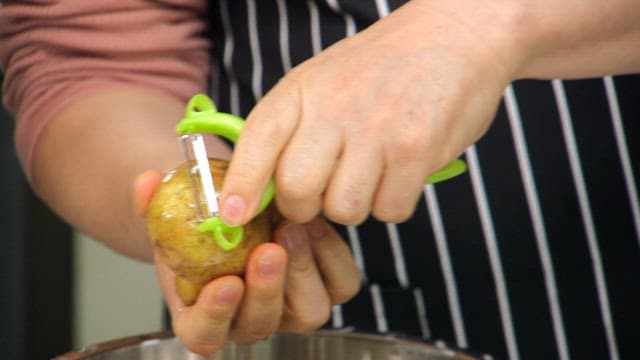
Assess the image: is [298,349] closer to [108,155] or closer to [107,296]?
[108,155]

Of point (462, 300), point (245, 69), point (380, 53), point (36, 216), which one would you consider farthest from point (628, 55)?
point (36, 216)

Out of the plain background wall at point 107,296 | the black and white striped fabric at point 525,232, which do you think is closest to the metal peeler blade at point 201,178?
the black and white striped fabric at point 525,232

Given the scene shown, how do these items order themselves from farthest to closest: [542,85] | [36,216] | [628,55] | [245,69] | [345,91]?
1. [36,216]
2. [245,69]
3. [542,85]
4. [628,55]
5. [345,91]

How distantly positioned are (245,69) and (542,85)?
284mm

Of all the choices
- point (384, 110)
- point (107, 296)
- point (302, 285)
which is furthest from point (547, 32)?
point (107, 296)

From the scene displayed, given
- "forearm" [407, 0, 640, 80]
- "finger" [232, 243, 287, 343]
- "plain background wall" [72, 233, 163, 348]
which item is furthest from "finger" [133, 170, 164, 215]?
"plain background wall" [72, 233, 163, 348]

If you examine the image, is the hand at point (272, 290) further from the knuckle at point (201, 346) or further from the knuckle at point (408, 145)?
the knuckle at point (408, 145)

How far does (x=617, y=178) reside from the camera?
1034 millimetres

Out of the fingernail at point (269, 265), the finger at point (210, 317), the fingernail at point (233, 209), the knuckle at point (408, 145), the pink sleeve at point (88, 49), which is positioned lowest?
the finger at point (210, 317)

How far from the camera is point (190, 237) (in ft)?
2.48

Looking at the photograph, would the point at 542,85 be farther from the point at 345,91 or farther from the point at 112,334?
the point at 112,334

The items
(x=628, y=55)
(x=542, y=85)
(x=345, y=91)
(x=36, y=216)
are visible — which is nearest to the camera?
(x=345, y=91)

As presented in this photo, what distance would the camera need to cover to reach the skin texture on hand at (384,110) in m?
0.69

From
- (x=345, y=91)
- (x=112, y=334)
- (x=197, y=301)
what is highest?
(x=345, y=91)
